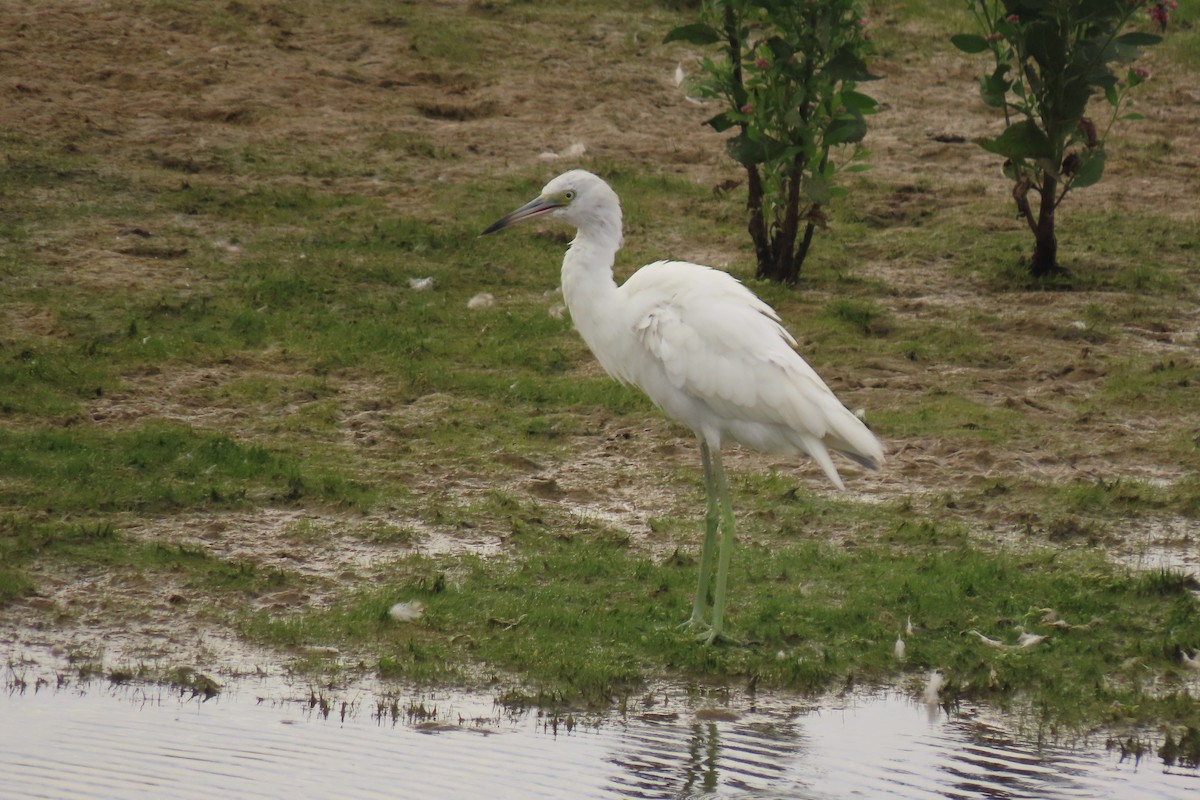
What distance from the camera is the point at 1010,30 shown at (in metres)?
9.80

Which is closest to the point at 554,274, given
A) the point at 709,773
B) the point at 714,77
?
the point at 714,77

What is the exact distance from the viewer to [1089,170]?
32.9 ft

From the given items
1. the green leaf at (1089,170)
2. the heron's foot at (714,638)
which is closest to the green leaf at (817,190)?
the green leaf at (1089,170)

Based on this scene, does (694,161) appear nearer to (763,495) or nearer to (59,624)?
(763,495)

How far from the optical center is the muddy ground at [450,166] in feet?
22.6

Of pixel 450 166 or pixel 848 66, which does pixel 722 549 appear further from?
pixel 450 166

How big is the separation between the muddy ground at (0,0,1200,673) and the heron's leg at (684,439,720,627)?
601 millimetres

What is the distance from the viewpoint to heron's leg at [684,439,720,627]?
6.25m

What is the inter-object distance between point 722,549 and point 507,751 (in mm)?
1491

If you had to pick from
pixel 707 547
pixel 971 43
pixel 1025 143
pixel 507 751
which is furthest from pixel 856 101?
pixel 507 751

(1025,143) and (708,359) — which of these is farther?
(1025,143)

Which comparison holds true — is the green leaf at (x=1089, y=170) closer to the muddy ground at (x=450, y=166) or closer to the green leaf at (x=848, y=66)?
the muddy ground at (x=450, y=166)

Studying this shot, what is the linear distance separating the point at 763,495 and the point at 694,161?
5721 mm

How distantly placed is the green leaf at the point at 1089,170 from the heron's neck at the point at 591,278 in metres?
4.25
